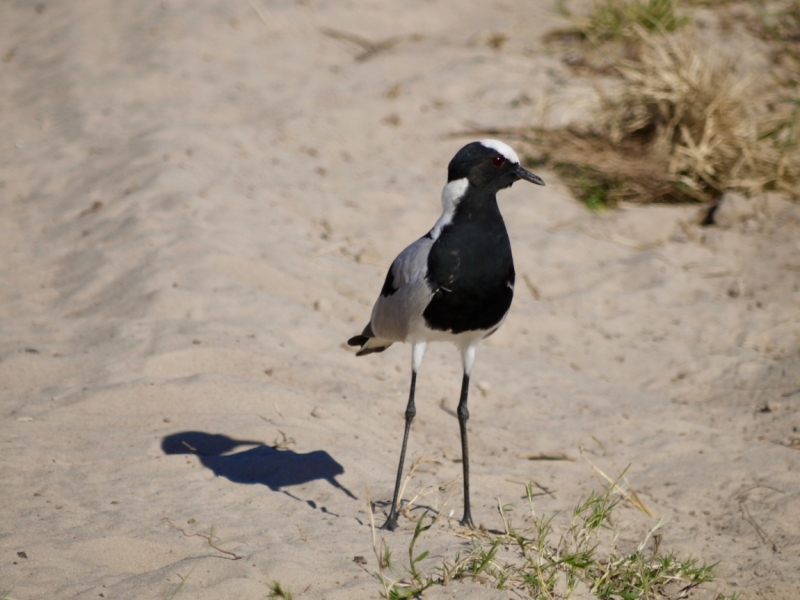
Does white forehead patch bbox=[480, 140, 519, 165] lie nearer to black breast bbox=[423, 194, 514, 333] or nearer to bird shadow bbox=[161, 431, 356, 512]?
black breast bbox=[423, 194, 514, 333]

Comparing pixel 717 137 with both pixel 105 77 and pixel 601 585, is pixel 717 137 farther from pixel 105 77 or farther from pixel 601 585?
pixel 105 77

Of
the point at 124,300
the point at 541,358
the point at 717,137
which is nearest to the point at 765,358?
the point at 541,358

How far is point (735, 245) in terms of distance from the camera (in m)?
6.83

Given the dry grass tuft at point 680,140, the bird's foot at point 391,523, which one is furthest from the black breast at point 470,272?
the dry grass tuft at point 680,140

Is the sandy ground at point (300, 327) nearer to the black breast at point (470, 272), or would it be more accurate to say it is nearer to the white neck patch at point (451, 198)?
the black breast at point (470, 272)

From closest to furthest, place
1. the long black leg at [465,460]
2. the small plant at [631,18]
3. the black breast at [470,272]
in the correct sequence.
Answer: the black breast at [470,272] → the long black leg at [465,460] → the small plant at [631,18]

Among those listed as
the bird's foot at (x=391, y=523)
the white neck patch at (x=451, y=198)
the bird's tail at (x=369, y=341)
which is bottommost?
the bird's foot at (x=391, y=523)

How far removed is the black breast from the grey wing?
4cm

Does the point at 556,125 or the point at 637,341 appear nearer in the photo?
the point at 637,341

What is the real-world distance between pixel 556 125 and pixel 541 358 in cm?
337

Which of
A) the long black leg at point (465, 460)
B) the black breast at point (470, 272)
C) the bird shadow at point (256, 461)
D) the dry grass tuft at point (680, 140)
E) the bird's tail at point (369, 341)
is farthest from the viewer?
the dry grass tuft at point (680, 140)

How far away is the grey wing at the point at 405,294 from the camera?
141 inches

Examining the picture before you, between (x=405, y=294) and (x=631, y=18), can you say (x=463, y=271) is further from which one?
(x=631, y=18)

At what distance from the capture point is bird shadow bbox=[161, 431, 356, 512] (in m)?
3.89
